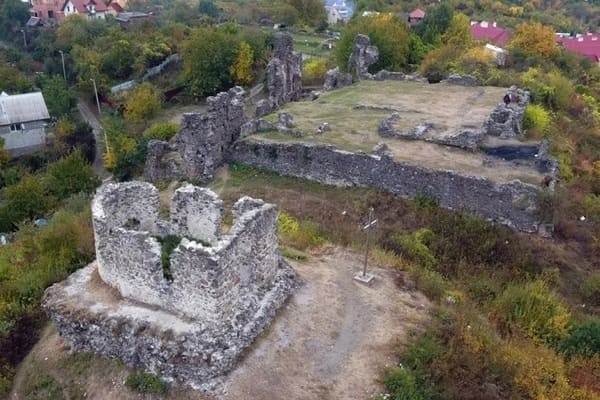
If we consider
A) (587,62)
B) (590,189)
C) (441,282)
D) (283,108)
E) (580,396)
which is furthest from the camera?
(587,62)

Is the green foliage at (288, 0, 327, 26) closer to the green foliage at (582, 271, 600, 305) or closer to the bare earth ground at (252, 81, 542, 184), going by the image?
the bare earth ground at (252, 81, 542, 184)

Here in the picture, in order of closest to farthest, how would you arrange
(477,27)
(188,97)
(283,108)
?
1. (283,108)
2. (188,97)
3. (477,27)

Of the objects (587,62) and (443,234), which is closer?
(443,234)

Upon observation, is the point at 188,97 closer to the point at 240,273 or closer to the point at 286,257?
the point at 286,257

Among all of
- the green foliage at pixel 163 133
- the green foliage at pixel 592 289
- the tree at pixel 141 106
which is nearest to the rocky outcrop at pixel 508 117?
the green foliage at pixel 592 289

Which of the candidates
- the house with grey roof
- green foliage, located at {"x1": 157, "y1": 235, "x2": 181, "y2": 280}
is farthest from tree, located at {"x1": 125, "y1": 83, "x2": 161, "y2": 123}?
green foliage, located at {"x1": 157, "y1": 235, "x2": 181, "y2": 280}

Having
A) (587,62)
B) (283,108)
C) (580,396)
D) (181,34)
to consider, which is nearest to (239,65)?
(283,108)

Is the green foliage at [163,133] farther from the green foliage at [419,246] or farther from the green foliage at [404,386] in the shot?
the green foliage at [404,386]
